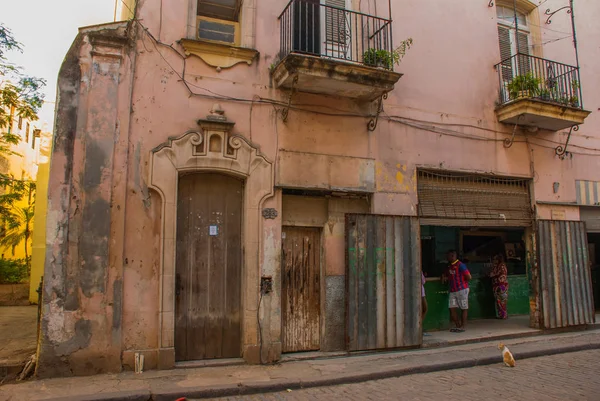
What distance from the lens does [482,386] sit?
6.41 metres

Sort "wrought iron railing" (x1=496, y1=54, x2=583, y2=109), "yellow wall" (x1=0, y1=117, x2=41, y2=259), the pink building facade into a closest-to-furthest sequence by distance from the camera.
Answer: the pink building facade → "wrought iron railing" (x1=496, y1=54, x2=583, y2=109) → "yellow wall" (x1=0, y1=117, x2=41, y2=259)

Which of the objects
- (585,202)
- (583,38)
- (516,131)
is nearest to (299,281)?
(516,131)

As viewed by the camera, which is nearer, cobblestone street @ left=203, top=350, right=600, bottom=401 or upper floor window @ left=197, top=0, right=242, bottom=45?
cobblestone street @ left=203, top=350, right=600, bottom=401

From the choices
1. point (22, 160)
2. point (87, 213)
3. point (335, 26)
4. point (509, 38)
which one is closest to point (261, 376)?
point (87, 213)

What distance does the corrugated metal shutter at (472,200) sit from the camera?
30.6ft

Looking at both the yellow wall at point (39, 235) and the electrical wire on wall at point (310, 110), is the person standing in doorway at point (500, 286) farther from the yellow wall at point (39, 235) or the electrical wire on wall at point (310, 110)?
the yellow wall at point (39, 235)

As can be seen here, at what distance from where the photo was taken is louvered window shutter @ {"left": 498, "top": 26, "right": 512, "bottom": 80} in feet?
35.1

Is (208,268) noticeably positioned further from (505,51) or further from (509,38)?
(509,38)

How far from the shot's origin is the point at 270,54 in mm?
8125

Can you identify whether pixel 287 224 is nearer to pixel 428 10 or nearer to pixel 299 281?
pixel 299 281

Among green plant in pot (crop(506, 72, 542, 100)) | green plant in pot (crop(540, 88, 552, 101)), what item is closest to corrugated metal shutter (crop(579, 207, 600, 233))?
green plant in pot (crop(540, 88, 552, 101))

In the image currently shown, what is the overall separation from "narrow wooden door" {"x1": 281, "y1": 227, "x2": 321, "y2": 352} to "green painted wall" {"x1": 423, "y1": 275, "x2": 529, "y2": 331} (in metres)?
3.25

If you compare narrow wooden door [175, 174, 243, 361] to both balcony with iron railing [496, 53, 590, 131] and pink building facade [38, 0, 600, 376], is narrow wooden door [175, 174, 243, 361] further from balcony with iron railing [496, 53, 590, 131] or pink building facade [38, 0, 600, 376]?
balcony with iron railing [496, 53, 590, 131]

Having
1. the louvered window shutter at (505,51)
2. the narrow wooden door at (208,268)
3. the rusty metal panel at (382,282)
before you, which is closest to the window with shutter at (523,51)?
the louvered window shutter at (505,51)
